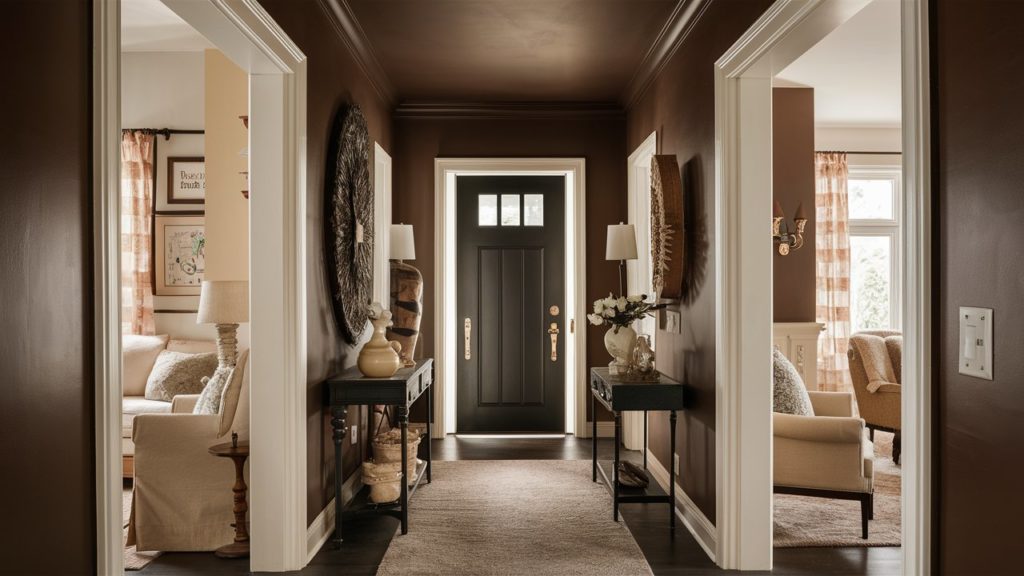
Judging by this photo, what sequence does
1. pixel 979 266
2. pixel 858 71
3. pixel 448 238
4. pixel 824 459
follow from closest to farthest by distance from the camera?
pixel 979 266 → pixel 824 459 → pixel 858 71 → pixel 448 238

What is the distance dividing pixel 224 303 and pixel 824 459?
313cm

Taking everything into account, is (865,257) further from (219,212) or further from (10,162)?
(10,162)

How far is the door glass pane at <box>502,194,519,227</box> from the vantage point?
6.21 meters

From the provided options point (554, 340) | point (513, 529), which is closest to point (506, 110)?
point (554, 340)

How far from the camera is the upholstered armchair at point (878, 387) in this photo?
5203mm

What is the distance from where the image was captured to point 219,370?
143 inches

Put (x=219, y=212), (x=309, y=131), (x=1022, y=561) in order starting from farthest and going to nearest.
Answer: (x=219, y=212), (x=309, y=131), (x=1022, y=561)

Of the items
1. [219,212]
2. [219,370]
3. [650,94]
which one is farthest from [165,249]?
[650,94]

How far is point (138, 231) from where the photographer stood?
18.3 feet

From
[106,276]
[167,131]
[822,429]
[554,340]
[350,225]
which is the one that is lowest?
[822,429]

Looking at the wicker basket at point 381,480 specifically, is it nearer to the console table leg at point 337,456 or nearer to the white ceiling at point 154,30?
the console table leg at point 337,456

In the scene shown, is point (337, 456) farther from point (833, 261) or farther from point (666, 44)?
point (833, 261)

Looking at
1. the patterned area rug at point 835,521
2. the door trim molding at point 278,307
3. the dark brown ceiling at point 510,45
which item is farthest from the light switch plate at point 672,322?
the door trim molding at point 278,307

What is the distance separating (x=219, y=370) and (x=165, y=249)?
2.43 m
